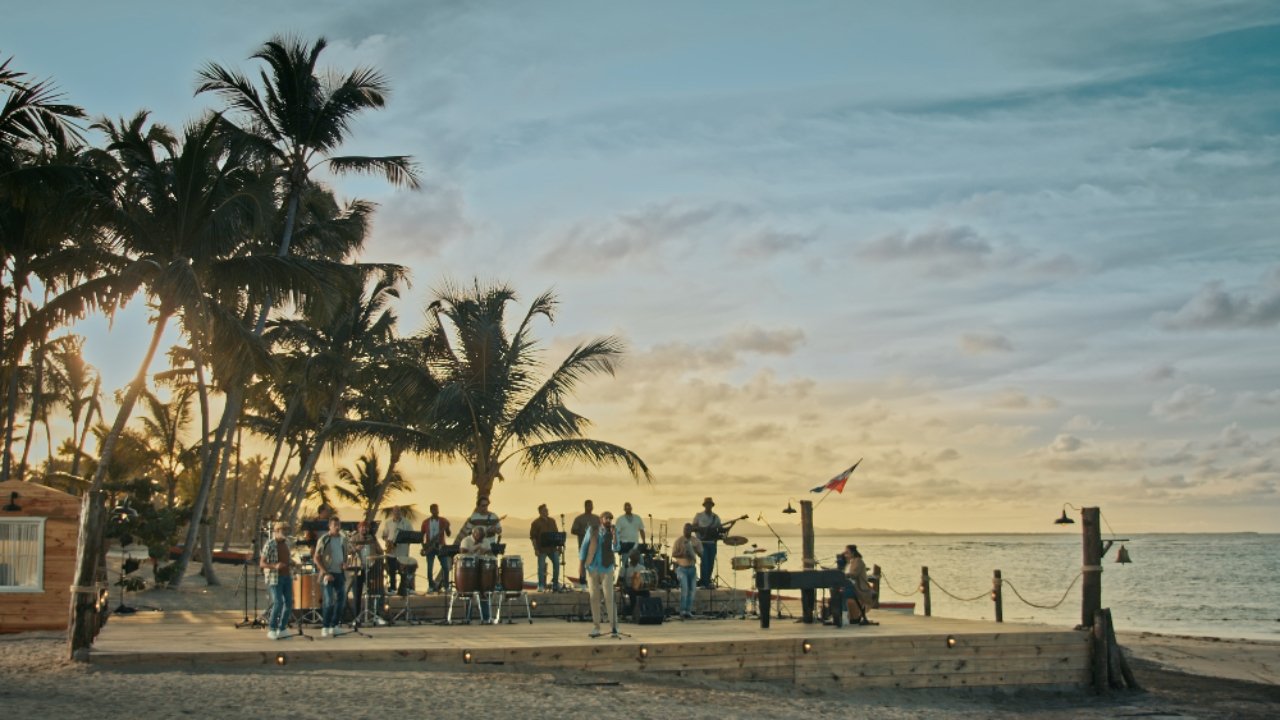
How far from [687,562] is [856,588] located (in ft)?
8.83

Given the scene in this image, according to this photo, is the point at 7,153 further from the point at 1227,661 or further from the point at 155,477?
the point at 155,477

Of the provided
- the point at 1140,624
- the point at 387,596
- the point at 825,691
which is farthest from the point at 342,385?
the point at 1140,624

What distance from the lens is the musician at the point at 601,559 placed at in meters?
16.3

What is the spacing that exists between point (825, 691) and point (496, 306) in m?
13.2

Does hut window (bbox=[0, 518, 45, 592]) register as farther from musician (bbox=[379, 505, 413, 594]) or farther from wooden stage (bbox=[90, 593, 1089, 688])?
musician (bbox=[379, 505, 413, 594])

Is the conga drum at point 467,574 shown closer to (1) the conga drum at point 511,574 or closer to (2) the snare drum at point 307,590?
(1) the conga drum at point 511,574

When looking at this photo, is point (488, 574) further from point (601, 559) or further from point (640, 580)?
point (601, 559)

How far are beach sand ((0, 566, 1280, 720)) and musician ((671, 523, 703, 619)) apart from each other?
3745mm

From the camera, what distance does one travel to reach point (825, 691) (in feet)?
53.8

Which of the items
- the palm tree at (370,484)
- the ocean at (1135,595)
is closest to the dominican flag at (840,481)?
the ocean at (1135,595)

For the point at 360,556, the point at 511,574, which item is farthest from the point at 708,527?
the point at 360,556

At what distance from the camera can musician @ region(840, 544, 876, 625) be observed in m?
19.2

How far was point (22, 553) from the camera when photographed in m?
17.9

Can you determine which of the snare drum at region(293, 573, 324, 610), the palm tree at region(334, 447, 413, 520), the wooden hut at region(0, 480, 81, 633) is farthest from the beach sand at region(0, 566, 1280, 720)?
the palm tree at region(334, 447, 413, 520)
